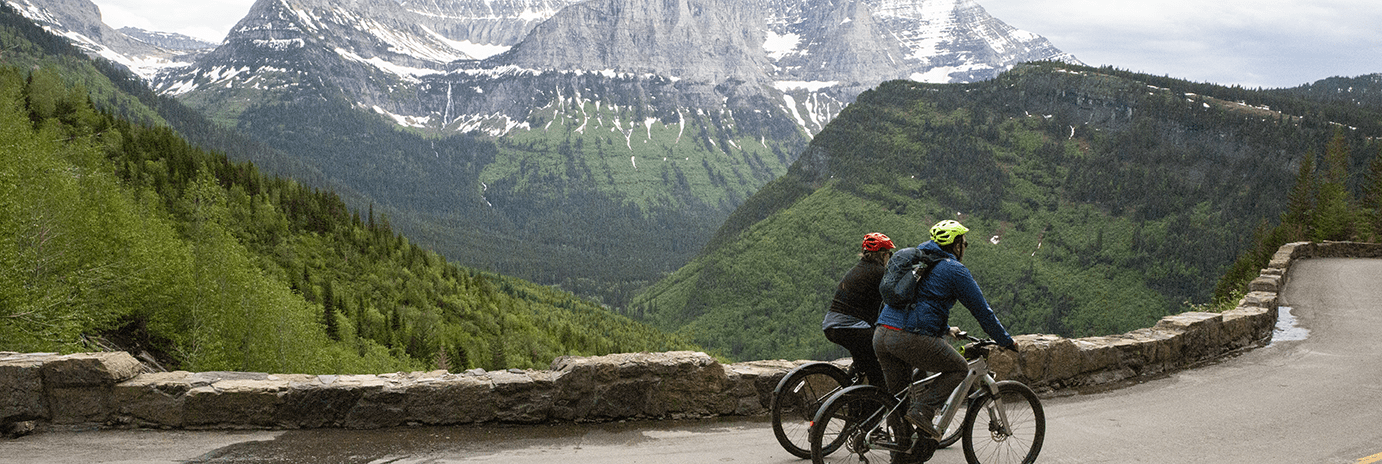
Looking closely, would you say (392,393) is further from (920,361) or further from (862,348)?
(920,361)

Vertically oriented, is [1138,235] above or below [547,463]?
below

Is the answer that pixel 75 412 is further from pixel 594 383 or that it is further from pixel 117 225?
pixel 117 225

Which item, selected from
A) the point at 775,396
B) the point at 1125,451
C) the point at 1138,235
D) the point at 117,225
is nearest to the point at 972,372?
the point at 775,396

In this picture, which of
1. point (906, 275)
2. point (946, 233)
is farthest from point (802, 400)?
point (946, 233)

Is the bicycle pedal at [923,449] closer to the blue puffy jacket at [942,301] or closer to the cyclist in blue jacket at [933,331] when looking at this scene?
the cyclist in blue jacket at [933,331]

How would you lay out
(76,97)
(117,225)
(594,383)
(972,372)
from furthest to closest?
(76,97), (117,225), (594,383), (972,372)

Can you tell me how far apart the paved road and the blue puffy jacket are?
2.39 m

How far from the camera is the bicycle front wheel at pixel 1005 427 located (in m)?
8.62

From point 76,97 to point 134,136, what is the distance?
5.57 meters

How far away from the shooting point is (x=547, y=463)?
361 inches

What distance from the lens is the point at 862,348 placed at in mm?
9086

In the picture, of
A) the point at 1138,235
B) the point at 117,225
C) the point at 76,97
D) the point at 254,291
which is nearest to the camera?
the point at 117,225

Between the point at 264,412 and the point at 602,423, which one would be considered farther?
the point at 602,423

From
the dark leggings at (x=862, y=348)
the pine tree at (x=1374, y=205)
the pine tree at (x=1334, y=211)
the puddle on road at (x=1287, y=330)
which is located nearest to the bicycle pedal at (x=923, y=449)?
the dark leggings at (x=862, y=348)
